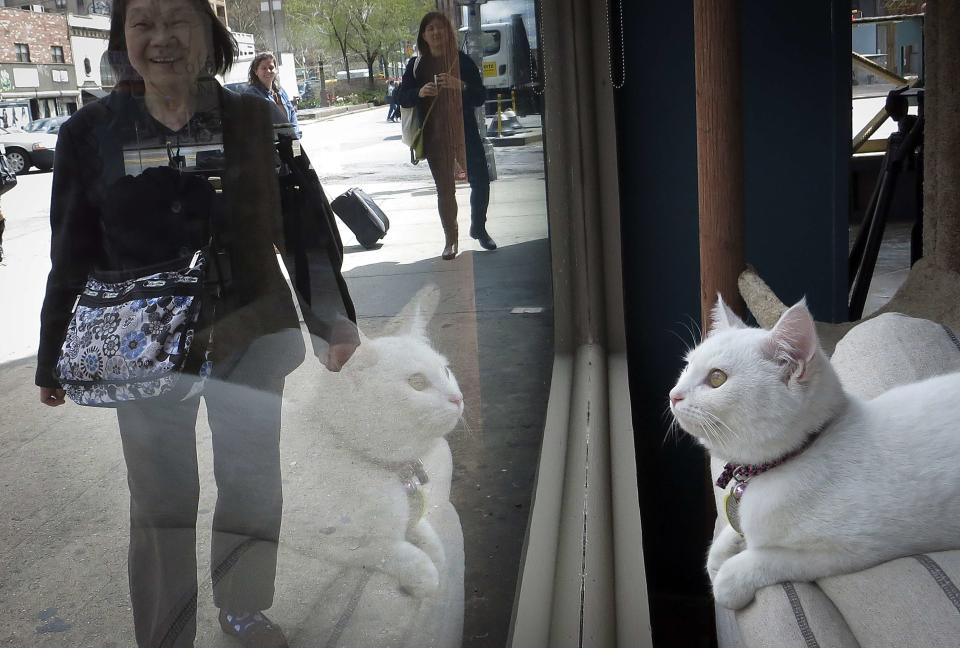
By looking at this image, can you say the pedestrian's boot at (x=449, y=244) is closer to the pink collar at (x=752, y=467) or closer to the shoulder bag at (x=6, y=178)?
the pink collar at (x=752, y=467)

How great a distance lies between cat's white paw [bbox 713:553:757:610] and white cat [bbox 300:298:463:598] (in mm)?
349

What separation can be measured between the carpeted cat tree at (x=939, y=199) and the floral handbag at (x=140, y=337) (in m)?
1.01

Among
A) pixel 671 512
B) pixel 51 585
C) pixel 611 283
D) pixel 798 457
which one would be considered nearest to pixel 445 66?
pixel 798 457

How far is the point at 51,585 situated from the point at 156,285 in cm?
26

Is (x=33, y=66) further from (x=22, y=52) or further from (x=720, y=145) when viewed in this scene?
(x=720, y=145)

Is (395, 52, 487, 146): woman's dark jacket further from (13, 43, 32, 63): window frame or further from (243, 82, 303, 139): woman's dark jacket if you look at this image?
(13, 43, 32, 63): window frame

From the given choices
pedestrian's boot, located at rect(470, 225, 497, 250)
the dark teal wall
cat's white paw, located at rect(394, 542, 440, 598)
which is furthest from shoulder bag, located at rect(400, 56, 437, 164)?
the dark teal wall

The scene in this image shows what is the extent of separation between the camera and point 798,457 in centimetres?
101

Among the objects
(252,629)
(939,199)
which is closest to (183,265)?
(252,629)

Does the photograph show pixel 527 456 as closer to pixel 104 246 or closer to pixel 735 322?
pixel 735 322

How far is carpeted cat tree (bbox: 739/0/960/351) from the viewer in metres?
1.55

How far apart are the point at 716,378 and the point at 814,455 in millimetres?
164

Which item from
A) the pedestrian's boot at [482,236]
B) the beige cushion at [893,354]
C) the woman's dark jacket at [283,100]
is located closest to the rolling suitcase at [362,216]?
the woman's dark jacket at [283,100]

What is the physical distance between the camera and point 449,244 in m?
1.37
